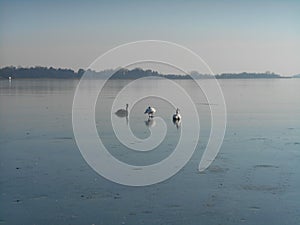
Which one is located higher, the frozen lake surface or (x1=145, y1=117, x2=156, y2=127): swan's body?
(x1=145, y1=117, x2=156, y2=127): swan's body

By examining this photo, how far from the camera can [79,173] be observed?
25.7ft

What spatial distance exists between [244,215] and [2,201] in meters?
2.90

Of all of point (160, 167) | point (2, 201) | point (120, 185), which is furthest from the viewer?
point (160, 167)

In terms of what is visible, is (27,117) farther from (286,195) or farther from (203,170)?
(286,195)

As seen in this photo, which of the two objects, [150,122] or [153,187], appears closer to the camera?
[153,187]

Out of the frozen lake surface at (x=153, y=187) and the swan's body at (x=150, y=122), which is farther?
the swan's body at (x=150, y=122)

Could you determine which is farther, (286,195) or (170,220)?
(286,195)

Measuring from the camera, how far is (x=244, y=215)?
5684 millimetres

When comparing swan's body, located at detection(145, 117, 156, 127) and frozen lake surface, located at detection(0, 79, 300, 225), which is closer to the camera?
frozen lake surface, located at detection(0, 79, 300, 225)

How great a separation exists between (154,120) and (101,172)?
793 cm

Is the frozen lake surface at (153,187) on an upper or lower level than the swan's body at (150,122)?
lower

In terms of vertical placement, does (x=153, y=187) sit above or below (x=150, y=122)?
below

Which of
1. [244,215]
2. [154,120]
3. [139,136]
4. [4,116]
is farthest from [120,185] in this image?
[4,116]

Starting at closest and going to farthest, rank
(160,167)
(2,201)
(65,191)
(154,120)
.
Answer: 1. (2,201)
2. (65,191)
3. (160,167)
4. (154,120)
